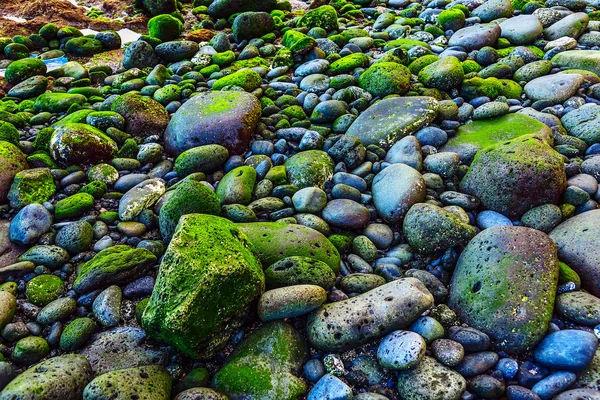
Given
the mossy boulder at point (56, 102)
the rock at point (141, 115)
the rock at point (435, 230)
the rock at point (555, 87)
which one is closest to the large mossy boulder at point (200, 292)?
the rock at point (435, 230)

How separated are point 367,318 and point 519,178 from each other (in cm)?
184

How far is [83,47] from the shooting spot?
23.1 feet

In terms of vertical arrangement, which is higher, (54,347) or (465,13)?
(465,13)

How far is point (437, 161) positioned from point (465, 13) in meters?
4.22

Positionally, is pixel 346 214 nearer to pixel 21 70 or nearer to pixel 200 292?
pixel 200 292

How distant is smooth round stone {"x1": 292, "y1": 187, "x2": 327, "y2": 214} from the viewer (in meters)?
3.88

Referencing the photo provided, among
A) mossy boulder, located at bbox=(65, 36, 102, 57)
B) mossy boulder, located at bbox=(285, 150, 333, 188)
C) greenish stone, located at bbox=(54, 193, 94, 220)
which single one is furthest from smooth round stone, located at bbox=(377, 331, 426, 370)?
mossy boulder, located at bbox=(65, 36, 102, 57)

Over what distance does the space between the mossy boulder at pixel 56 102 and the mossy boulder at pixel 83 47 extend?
1768 mm

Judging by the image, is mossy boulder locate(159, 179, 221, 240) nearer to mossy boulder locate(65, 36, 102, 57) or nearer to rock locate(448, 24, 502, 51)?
rock locate(448, 24, 502, 51)

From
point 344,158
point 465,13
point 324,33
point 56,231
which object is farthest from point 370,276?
point 465,13

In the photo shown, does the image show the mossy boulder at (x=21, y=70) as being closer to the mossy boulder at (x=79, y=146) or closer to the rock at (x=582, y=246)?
the mossy boulder at (x=79, y=146)

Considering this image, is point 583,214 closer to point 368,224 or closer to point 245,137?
point 368,224

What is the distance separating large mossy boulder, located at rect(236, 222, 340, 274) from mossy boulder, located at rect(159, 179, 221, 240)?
328 mm

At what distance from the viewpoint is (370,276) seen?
3.26 m
